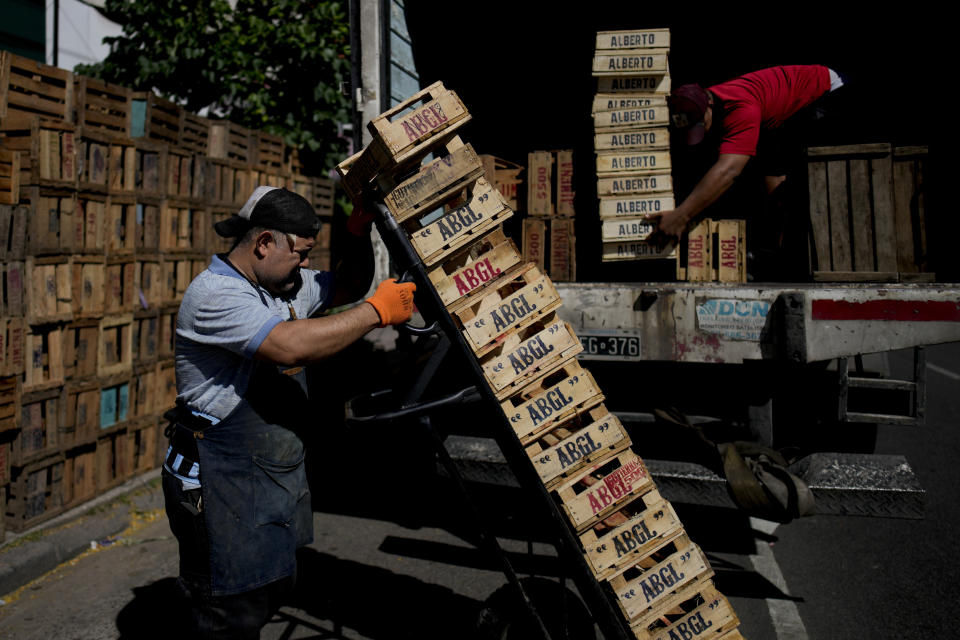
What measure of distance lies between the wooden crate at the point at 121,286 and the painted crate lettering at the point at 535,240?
3117 millimetres

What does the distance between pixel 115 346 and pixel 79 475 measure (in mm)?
993

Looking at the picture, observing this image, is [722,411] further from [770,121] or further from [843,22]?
[843,22]

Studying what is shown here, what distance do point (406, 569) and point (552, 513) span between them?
7.19 ft

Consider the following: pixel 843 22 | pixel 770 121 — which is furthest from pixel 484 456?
pixel 843 22

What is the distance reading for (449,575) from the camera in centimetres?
435

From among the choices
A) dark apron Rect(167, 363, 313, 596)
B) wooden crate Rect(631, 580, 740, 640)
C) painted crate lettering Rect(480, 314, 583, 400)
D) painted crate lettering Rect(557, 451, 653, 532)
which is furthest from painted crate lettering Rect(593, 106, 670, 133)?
wooden crate Rect(631, 580, 740, 640)

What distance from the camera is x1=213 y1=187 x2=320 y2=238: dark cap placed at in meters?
2.73

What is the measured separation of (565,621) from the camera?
2912 mm

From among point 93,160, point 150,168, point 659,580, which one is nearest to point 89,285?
point 93,160

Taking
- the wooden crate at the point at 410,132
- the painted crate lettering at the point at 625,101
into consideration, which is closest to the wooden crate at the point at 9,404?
the wooden crate at the point at 410,132

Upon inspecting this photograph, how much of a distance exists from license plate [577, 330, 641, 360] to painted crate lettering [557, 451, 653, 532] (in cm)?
120

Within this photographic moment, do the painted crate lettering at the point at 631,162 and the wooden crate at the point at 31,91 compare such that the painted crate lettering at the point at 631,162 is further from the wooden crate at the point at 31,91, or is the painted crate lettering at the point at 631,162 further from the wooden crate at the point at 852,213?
the wooden crate at the point at 31,91

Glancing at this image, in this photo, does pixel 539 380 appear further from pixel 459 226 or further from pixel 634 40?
pixel 634 40

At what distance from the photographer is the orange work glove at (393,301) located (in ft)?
8.59
